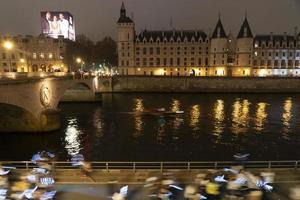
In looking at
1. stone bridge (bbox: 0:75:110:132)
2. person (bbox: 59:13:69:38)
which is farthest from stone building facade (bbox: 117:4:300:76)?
stone bridge (bbox: 0:75:110:132)

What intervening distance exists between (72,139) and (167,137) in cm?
1304

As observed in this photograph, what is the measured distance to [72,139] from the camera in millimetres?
41281

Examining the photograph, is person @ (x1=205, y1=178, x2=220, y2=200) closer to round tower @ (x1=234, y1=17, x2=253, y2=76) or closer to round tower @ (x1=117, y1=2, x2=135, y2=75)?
round tower @ (x1=117, y1=2, x2=135, y2=75)

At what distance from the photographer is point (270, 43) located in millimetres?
134125

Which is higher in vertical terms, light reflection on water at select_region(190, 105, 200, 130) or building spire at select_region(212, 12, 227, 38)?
building spire at select_region(212, 12, 227, 38)

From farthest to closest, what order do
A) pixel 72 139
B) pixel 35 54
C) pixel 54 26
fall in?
pixel 54 26 → pixel 35 54 → pixel 72 139

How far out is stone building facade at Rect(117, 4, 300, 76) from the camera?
5217 inches

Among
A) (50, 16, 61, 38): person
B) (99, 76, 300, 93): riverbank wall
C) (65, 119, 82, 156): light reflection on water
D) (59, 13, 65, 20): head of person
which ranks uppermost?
(59, 13, 65, 20): head of person

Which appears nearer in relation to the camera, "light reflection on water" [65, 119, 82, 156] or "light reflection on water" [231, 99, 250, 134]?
"light reflection on water" [65, 119, 82, 156]

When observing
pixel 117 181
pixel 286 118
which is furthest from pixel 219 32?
pixel 117 181

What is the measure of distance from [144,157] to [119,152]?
3.44 m

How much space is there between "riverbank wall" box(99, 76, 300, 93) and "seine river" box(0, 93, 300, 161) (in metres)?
41.5

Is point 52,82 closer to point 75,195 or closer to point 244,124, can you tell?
point 244,124

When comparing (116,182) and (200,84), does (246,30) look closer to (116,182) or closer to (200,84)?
(200,84)
